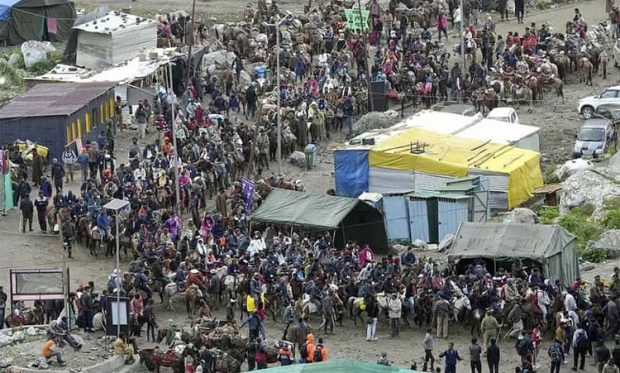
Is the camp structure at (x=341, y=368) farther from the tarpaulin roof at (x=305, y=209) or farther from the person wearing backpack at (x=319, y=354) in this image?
the tarpaulin roof at (x=305, y=209)

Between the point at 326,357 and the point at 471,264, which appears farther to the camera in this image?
the point at 471,264

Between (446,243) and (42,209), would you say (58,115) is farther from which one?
(446,243)

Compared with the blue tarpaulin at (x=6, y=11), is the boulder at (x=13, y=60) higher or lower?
lower

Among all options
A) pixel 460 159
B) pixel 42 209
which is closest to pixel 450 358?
pixel 460 159

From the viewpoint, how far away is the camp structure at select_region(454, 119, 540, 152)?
5484cm

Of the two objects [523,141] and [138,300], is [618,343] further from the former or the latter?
[523,141]

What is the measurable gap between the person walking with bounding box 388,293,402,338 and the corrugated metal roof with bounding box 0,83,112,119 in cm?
1548

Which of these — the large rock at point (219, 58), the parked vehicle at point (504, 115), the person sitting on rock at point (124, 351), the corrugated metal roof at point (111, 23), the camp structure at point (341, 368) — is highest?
the corrugated metal roof at point (111, 23)

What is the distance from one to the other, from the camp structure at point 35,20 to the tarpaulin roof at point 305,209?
23.4 metres

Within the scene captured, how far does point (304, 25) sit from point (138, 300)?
89.3 ft

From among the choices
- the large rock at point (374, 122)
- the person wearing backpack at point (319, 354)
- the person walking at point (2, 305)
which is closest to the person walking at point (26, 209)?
the person walking at point (2, 305)

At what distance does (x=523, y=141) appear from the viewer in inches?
2183

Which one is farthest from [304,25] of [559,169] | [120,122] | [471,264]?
[471,264]

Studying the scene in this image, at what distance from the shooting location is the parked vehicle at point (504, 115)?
2276 inches
